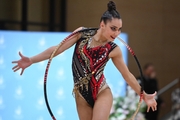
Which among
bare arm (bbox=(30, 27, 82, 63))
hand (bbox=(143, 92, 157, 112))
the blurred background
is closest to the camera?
bare arm (bbox=(30, 27, 82, 63))

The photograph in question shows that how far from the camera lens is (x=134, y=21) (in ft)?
29.8

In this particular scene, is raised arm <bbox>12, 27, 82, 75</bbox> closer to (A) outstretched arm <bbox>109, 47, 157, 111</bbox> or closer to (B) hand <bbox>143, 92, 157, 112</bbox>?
(A) outstretched arm <bbox>109, 47, 157, 111</bbox>

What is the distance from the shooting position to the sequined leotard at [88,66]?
367 cm

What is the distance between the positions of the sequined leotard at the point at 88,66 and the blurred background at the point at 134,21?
3.75 metres

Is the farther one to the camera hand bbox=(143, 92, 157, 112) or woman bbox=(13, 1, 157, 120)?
hand bbox=(143, 92, 157, 112)

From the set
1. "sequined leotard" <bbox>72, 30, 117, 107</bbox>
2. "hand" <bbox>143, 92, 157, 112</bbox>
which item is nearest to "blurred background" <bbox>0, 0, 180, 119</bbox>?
"hand" <bbox>143, 92, 157, 112</bbox>

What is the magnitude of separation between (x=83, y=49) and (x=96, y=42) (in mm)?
123

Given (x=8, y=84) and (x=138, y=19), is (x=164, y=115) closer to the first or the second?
(x=138, y=19)

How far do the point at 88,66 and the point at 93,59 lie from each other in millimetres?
68

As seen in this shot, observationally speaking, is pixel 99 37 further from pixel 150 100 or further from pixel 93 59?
pixel 150 100

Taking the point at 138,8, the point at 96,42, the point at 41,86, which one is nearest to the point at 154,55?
the point at 138,8

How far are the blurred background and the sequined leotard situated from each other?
12.3 ft

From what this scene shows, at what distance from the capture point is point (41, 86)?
6.15m

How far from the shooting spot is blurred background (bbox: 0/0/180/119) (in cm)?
820
